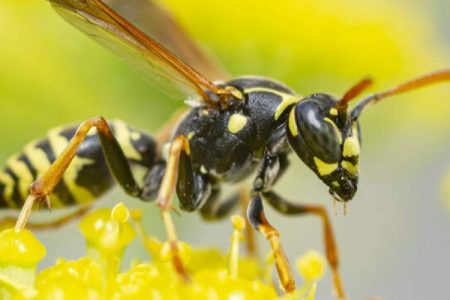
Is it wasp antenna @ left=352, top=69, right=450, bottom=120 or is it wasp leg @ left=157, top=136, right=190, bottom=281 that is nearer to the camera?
wasp leg @ left=157, top=136, right=190, bottom=281

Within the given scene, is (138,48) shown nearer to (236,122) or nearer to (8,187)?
(236,122)

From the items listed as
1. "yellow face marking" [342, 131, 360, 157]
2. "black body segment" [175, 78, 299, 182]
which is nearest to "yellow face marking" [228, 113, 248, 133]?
"black body segment" [175, 78, 299, 182]

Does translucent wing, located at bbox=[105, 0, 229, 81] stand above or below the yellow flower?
above

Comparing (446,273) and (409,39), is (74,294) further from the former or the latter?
(446,273)

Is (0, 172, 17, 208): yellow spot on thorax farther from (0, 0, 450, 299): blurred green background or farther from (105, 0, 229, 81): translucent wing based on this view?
(105, 0, 229, 81): translucent wing

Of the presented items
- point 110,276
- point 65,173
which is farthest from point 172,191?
point 65,173

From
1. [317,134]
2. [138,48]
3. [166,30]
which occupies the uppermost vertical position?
[166,30]
